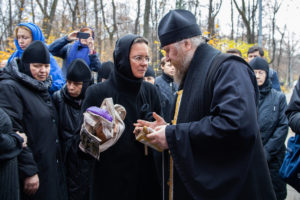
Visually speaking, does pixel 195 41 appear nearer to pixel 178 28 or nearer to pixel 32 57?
pixel 178 28

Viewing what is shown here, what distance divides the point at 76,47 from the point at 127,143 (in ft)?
8.75

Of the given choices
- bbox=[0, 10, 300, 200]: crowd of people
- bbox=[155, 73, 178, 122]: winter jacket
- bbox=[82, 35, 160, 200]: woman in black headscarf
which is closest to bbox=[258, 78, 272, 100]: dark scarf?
bbox=[0, 10, 300, 200]: crowd of people

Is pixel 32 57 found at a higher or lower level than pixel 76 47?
lower

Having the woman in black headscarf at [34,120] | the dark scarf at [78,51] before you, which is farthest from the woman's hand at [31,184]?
the dark scarf at [78,51]

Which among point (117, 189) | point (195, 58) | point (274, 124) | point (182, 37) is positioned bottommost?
point (117, 189)

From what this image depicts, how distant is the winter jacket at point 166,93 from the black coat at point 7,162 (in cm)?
251

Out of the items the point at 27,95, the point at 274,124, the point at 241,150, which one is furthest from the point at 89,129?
the point at 274,124

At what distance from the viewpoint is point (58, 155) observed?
9.48 ft

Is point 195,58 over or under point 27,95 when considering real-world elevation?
over

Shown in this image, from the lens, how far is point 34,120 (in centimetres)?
259

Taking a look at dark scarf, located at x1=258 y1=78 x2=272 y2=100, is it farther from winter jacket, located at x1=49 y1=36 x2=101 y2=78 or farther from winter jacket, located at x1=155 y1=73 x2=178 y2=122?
winter jacket, located at x1=49 y1=36 x2=101 y2=78

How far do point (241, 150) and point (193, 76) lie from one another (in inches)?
24.6

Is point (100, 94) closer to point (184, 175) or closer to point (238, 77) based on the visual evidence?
point (184, 175)

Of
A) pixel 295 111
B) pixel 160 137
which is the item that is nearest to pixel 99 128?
pixel 160 137
